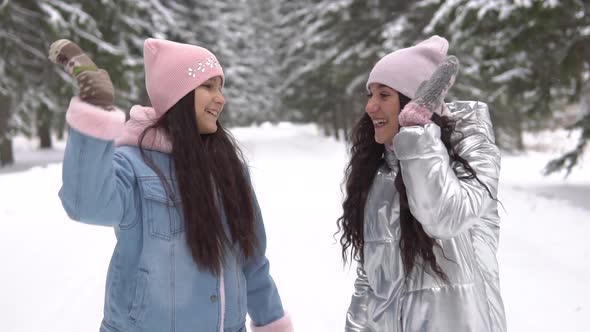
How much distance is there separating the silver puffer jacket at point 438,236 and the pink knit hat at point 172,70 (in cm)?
96

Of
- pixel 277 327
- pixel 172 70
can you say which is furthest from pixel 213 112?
pixel 277 327

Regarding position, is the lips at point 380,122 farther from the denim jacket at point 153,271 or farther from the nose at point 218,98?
the denim jacket at point 153,271

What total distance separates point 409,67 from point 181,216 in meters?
1.21

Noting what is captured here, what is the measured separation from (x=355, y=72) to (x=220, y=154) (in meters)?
18.2

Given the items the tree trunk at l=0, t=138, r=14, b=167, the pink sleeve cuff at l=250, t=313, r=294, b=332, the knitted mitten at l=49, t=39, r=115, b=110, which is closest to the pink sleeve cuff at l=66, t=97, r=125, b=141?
the knitted mitten at l=49, t=39, r=115, b=110

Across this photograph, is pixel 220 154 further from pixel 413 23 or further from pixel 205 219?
pixel 413 23

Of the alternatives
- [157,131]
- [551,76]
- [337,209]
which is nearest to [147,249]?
[157,131]

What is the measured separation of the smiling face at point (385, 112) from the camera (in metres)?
2.35

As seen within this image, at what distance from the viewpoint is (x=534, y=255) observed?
21.5 ft

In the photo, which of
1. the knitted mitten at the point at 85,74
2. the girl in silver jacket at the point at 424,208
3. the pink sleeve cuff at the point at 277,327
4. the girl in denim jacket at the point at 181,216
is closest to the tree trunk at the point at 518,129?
the girl in silver jacket at the point at 424,208

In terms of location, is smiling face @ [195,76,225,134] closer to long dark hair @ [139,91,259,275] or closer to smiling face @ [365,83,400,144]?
long dark hair @ [139,91,259,275]

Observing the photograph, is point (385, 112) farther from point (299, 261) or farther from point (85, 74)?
point (299, 261)

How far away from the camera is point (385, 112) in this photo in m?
2.36

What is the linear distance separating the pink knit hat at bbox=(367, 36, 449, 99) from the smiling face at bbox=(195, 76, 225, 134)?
735mm
